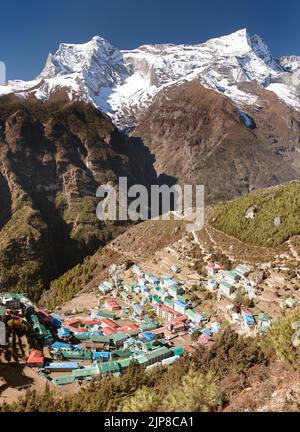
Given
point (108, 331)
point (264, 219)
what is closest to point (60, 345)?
point (108, 331)

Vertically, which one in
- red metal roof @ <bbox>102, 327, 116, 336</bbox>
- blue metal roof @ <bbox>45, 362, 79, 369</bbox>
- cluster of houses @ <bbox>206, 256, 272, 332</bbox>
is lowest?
blue metal roof @ <bbox>45, 362, 79, 369</bbox>

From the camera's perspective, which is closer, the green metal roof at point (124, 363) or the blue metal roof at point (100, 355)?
the green metal roof at point (124, 363)

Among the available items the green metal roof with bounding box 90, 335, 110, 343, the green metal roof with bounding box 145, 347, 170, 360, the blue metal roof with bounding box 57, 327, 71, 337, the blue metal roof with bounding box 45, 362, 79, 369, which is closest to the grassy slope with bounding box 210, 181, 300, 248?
the green metal roof with bounding box 145, 347, 170, 360

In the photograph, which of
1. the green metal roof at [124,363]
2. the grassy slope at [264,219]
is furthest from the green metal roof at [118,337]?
the grassy slope at [264,219]

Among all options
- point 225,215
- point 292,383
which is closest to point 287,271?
point 225,215

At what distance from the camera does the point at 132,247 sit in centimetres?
10075

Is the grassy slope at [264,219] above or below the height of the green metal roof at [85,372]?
above

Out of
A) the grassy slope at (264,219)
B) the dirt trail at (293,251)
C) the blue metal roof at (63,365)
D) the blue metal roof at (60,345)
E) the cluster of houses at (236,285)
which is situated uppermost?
the grassy slope at (264,219)

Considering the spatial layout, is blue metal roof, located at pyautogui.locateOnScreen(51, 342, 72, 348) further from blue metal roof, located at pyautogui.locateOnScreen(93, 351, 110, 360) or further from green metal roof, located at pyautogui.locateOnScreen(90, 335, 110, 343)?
blue metal roof, located at pyautogui.locateOnScreen(93, 351, 110, 360)

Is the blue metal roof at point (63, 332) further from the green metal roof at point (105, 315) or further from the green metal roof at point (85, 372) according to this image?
the green metal roof at point (85, 372)

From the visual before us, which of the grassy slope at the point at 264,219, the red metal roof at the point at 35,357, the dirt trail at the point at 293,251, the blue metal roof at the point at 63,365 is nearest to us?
the red metal roof at the point at 35,357

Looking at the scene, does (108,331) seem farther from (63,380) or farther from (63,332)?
(63,380)

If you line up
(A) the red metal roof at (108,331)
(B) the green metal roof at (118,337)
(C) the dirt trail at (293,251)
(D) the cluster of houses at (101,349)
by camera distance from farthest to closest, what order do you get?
(C) the dirt trail at (293,251) → (A) the red metal roof at (108,331) → (B) the green metal roof at (118,337) → (D) the cluster of houses at (101,349)

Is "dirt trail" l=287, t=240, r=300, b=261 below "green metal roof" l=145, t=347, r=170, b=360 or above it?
above
